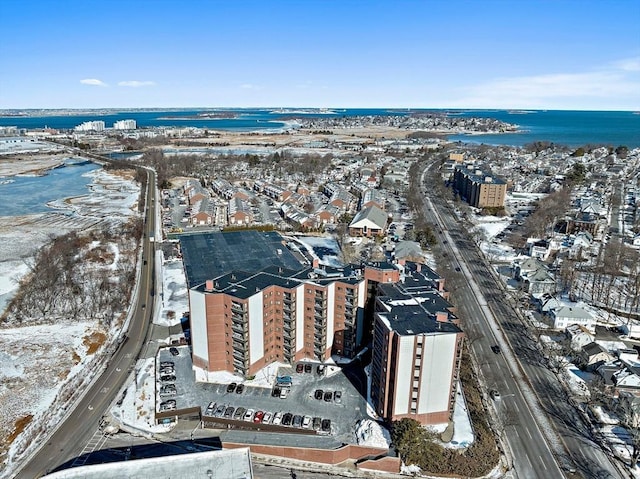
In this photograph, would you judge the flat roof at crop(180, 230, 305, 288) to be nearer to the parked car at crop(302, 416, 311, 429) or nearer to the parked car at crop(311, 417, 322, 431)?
the parked car at crop(302, 416, 311, 429)

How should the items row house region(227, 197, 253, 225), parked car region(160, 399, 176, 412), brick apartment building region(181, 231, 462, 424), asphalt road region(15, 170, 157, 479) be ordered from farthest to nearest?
row house region(227, 197, 253, 225) → parked car region(160, 399, 176, 412) → brick apartment building region(181, 231, 462, 424) → asphalt road region(15, 170, 157, 479)

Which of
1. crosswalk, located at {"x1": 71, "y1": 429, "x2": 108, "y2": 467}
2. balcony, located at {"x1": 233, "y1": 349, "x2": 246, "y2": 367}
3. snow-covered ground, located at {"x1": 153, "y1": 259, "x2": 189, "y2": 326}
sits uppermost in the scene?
balcony, located at {"x1": 233, "y1": 349, "x2": 246, "y2": 367}

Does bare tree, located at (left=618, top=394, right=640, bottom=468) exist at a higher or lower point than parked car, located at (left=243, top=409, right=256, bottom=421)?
higher

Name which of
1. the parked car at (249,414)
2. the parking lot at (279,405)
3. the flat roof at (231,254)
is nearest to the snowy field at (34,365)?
the parking lot at (279,405)

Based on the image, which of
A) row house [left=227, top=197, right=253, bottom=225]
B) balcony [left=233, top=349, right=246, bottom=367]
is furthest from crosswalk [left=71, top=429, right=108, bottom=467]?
row house [left=227, top=197, right=253, bottom=225]

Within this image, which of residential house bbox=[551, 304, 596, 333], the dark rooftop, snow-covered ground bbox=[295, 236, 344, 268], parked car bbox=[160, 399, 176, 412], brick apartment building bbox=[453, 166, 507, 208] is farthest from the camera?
brick apartment building bbox=[453, 166, 507, 208]

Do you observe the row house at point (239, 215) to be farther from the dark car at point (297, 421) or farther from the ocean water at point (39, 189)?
the dark car at point (297, 421)

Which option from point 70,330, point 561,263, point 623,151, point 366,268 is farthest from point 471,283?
point 623,151

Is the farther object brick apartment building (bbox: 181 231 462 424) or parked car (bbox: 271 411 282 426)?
parked car (bbox: 271 411 282 426)
